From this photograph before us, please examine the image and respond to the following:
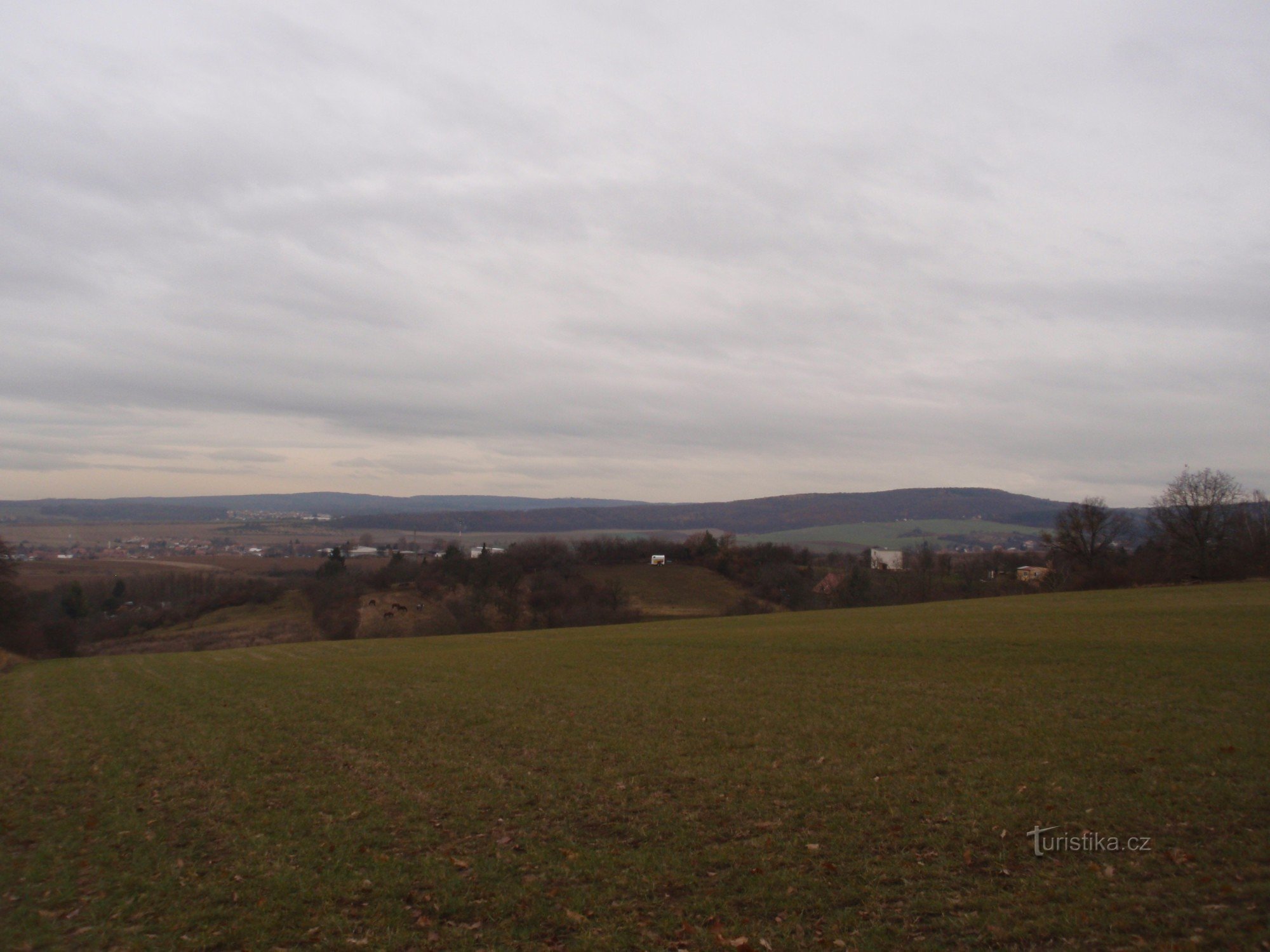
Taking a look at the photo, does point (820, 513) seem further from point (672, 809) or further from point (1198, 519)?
point (672, 809)

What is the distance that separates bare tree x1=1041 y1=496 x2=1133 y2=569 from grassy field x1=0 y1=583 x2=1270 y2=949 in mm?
54028

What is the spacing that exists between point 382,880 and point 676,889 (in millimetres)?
3434

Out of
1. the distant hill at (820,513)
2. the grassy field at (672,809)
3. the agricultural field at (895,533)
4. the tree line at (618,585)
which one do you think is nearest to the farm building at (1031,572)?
the tree line at (618,585)

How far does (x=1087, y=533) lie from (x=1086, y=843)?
73501 mm

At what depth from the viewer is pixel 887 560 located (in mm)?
105875

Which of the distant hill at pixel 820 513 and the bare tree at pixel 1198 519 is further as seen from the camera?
the distant hill at pixel 820 513

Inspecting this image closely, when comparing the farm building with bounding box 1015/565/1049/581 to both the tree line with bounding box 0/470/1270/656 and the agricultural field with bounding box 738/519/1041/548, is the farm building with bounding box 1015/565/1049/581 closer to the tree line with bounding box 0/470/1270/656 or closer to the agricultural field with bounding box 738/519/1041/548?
the tree line with bounding box 0/470/1270/656

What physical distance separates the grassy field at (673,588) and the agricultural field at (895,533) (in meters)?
23.8

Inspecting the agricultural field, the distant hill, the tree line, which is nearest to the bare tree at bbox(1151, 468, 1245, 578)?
the tree line

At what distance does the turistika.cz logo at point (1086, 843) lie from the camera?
28.6 ft

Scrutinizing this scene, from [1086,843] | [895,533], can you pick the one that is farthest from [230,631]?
[895,533]

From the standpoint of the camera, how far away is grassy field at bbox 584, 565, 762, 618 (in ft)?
267

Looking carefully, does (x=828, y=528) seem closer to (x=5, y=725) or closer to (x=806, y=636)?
(x=806, y=636)

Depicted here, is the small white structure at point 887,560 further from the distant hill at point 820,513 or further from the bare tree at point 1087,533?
the distant hill at point 820,513
